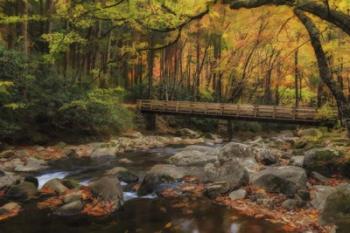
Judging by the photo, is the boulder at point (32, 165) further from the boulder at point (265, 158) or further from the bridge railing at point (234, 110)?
the bridge railing at point (234, 110)

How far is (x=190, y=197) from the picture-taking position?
944 centimetres

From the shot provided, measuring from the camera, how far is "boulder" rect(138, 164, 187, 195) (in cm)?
998

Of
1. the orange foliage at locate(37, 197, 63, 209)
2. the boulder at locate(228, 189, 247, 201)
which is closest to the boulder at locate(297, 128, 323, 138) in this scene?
the boulder at locate(228, 189, 247, 201)

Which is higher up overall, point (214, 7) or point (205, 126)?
point (214, 7)

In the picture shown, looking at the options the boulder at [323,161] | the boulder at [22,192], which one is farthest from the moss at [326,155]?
the boulder at [22,192]

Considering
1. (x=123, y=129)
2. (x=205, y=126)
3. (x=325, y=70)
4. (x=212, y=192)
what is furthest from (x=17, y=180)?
(x=205, y=126)

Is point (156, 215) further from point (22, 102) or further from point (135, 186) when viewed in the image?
point (22, 102)

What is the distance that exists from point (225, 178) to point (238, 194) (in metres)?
0.94

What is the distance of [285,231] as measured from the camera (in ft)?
22.8

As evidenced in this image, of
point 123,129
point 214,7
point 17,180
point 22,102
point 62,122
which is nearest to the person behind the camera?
point 214,7

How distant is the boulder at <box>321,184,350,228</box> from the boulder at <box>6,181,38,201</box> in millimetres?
6831

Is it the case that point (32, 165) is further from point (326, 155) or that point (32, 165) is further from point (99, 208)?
point (326, 155)

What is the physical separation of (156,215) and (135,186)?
8.27 feet

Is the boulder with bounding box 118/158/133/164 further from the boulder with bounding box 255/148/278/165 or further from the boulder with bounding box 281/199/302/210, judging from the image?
the boulder with bounding box 281/199/302/210
